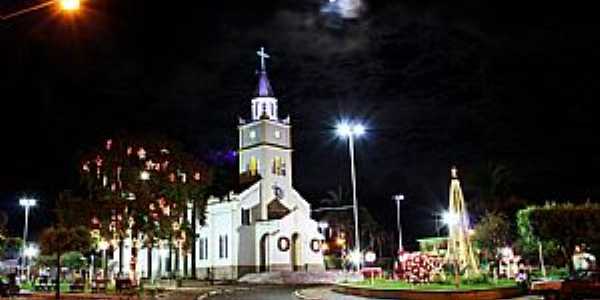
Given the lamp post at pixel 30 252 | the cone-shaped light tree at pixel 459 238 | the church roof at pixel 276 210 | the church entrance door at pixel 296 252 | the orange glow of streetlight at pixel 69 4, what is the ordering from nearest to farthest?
the orange glow of streetlight at pixel 69 4
the cone-shaped light tree at pixel 459 238
the church entrance door at pixel 296 252
the church roof at pixel 276 210
the lamp post at pixel 30 252

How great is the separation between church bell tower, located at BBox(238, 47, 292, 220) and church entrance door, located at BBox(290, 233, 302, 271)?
4.43 meters

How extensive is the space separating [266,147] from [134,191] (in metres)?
28.4

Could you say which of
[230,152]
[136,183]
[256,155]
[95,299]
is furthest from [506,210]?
[95,299]

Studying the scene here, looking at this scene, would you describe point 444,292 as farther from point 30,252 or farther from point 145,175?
point 30,252

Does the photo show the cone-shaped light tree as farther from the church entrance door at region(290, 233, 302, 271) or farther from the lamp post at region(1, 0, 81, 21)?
the church entrance door at region(290, 233, 302, 271)

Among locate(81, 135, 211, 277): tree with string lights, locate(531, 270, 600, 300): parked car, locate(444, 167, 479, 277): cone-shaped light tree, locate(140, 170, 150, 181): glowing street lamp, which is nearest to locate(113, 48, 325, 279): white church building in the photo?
locate(81, 135, 211, 277): tree with string lights

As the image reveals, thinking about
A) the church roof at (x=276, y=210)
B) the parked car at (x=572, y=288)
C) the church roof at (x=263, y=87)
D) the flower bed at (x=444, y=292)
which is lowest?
the flower bed at (x=444, y=292)

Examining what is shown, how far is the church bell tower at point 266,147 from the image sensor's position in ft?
219

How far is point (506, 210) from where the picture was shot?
62000 mm

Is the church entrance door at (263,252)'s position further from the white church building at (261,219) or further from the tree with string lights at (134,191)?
the tree with string lights at (134,191)

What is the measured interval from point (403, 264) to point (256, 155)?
38.4 meters

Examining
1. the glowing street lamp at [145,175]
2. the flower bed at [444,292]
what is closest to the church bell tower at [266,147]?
the glowing street lamp at [145,175]

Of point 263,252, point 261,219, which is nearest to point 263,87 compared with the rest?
point 261,219

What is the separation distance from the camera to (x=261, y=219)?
64.5 meters
